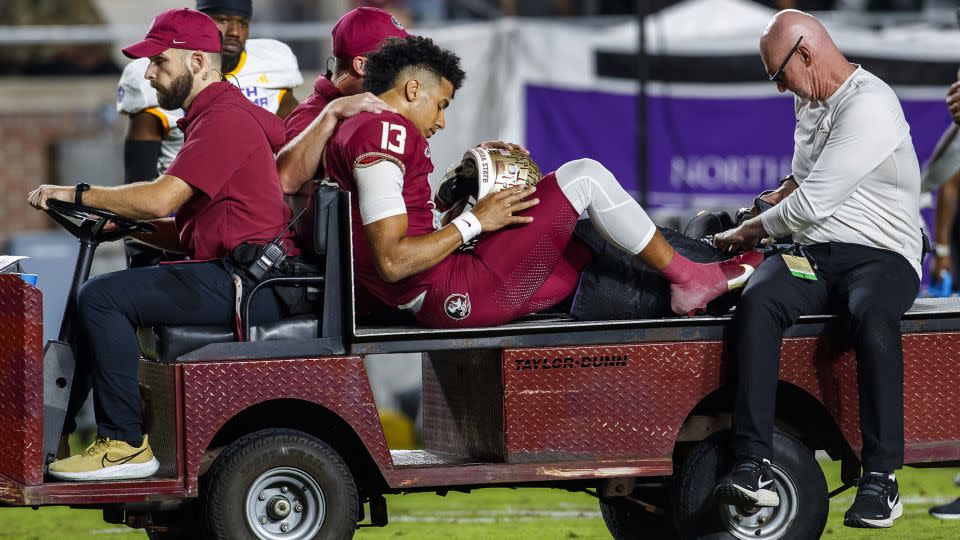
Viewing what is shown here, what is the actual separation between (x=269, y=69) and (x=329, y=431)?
231 cm

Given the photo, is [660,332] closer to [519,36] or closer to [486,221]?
[486,221]

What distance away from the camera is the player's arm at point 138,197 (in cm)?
540

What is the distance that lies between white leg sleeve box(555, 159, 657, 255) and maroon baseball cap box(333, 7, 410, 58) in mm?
948

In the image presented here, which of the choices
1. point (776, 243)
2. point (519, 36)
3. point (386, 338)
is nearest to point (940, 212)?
point (519, 36)

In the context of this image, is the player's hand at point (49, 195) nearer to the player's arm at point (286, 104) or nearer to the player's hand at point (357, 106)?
the player's hand at point (357, 106)

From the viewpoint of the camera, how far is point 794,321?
5.67m

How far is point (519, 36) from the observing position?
11.3 meters

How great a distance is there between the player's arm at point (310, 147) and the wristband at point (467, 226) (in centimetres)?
51

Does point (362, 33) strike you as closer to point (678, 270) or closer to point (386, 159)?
point (386, 159)

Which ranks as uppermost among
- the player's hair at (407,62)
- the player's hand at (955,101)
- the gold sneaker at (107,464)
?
the player's hair at (407,62)

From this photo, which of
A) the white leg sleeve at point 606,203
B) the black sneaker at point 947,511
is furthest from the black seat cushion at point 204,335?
the black sneaker at point 947,511

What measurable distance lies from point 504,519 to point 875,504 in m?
2.54

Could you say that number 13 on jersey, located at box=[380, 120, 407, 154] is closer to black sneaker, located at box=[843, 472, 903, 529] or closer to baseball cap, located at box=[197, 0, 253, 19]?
black sneaker, located at box=[843, 472, 903, 529]

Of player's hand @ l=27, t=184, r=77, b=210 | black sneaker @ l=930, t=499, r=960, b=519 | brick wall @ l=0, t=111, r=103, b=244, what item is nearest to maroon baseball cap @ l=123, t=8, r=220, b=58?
player's hand @ l=27, t=184, r=77, b=210
